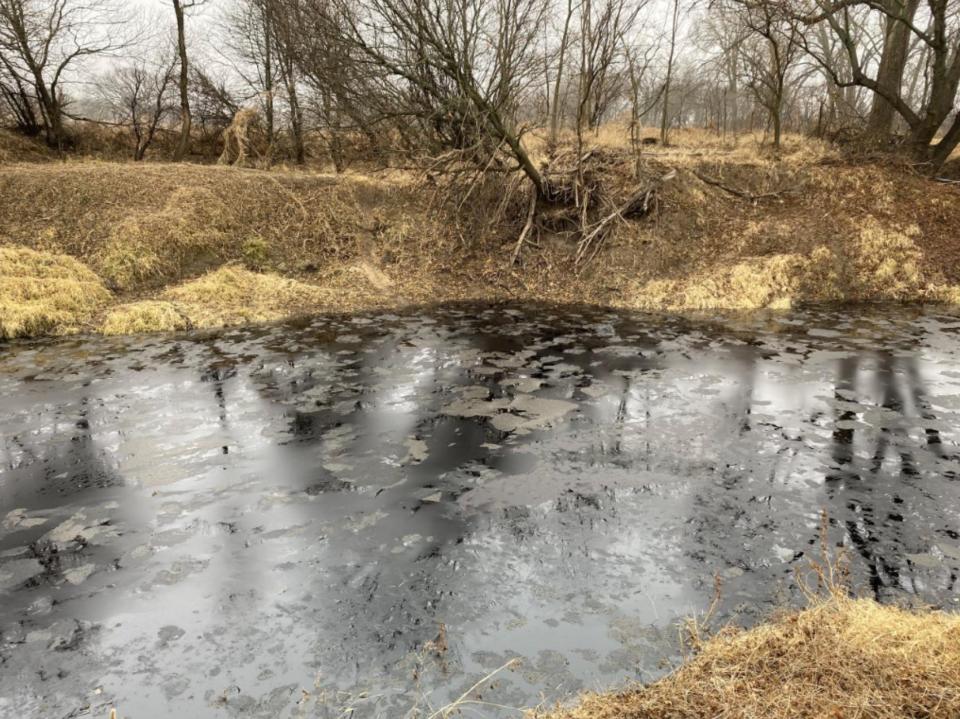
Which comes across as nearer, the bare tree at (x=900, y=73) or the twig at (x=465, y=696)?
the twig at (x=465, y=696)

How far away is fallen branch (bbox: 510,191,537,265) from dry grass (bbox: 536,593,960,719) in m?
13.4

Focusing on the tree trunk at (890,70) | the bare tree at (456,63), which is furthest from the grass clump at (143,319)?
the tree trunk at (890,70)

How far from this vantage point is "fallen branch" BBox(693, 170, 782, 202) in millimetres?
17031

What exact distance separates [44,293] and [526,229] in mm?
11267

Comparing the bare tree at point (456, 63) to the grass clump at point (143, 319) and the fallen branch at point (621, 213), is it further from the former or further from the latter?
the grass clump at point (143, 319)

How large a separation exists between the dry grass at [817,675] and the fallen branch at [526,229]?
1337 centimetres

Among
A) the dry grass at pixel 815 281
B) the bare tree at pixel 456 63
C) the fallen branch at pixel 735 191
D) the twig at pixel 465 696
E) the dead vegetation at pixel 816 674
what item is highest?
the bare tree at pixel 456 63

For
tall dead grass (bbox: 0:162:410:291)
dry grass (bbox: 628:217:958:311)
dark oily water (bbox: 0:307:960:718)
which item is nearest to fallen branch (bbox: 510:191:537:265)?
dry grass (bbox: 628:217:958:311)

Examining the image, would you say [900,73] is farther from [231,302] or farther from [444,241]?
[231,302]

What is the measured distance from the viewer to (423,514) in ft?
17.7

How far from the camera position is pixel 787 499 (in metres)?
5.49

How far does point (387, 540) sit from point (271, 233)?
13265 mm

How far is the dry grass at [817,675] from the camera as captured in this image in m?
2.76

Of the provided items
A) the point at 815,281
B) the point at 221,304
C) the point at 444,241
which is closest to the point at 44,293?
the point at 221,304
